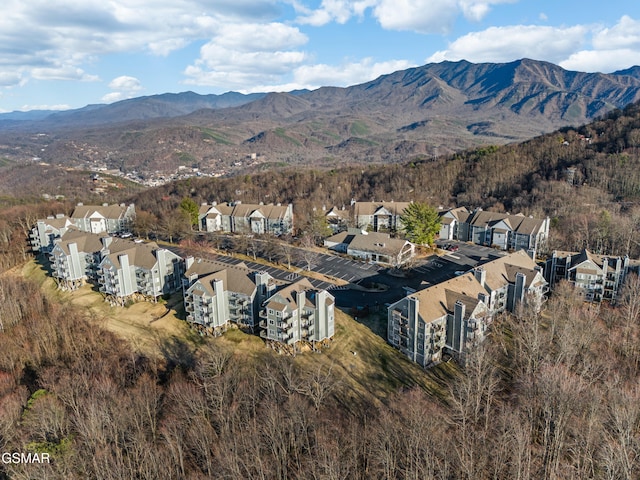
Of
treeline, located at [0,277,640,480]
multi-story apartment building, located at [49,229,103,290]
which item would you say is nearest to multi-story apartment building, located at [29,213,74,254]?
multi-story apartment building, located at [49,229,103,290]

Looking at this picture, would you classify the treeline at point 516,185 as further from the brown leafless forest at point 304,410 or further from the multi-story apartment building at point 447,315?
the brown leafless forest at point 304,410

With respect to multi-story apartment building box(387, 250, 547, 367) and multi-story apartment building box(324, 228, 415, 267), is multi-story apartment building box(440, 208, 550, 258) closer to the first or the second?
multi-story apartment building box(324, 228, 415, 267)

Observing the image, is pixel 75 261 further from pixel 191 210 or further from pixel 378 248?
pixel 378 248

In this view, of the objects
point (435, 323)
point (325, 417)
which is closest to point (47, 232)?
point (325, 417)

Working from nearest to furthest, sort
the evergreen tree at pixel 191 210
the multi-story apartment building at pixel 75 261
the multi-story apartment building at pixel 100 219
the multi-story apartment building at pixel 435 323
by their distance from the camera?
the multi-story apartment building at pixel 435 323 < the multi-story apartment building at pixel 75 261 < the multi-story apartment building at pixel 100 219 < the evergreen tree at pixel 191 210

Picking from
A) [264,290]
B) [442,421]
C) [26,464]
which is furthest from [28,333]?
[442,421]

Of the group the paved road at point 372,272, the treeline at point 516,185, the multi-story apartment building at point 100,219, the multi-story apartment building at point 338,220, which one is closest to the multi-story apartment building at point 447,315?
the paved road at point 372,272

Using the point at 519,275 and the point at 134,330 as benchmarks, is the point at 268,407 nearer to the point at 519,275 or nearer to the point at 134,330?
the point at 134,330

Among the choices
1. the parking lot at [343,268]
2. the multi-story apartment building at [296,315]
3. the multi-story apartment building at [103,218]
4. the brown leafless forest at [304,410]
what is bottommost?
the brown leafless forest at [304,410]
